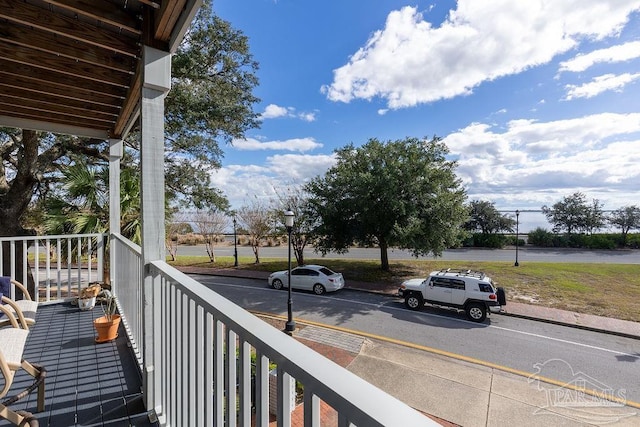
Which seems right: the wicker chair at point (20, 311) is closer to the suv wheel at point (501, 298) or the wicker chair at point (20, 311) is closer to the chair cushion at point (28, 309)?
the chair cushion at point (28, 309)

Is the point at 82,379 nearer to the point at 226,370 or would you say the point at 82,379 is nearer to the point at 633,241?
the point at 226,370

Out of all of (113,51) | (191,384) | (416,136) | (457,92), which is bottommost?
(191,384)

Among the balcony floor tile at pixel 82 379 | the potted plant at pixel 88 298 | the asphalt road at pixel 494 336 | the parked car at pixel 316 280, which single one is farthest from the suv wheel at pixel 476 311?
the potted plant at pixel 88 298

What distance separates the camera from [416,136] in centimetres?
1233

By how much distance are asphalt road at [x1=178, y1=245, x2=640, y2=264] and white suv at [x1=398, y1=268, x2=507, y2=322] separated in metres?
8.29

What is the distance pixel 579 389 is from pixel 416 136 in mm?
9622

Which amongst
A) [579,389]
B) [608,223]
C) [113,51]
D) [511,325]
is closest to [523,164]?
[608,223]

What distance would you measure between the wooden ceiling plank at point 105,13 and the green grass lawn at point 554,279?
1154 cm

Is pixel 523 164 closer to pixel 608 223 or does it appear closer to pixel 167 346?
pixel 608 223

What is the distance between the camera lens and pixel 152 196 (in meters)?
1.76

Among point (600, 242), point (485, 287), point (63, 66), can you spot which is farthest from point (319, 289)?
point (600, 242)

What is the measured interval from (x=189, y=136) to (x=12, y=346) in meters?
6.71

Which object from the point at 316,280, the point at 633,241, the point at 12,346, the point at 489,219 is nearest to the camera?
the point at 12,346

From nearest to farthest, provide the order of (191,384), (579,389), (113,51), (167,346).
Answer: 1. (191,384)
2. (167,346)
3. (113,51)
4. (579,389)
